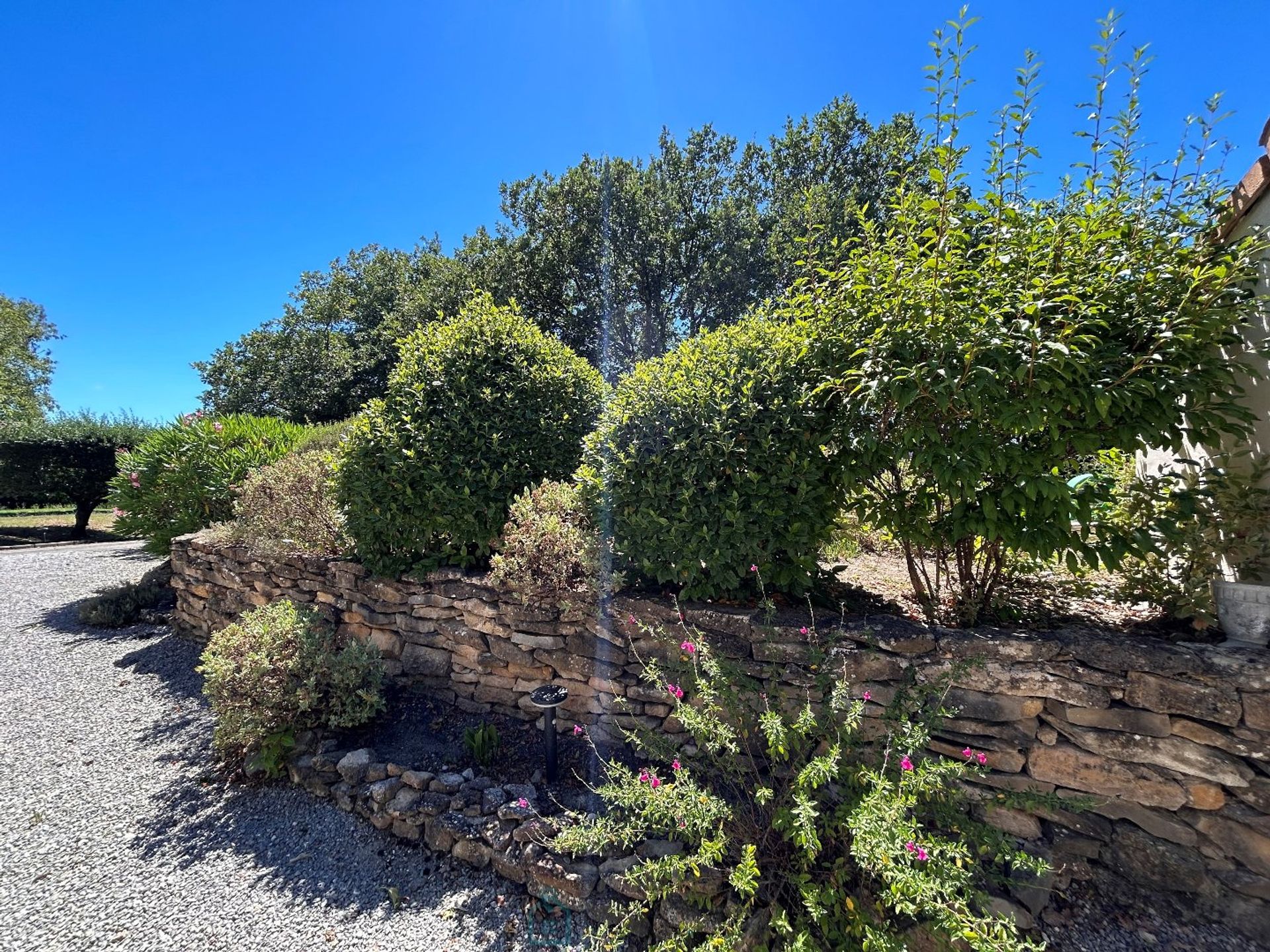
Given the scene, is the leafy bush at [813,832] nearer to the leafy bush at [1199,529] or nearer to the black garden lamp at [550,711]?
the black garden lamp at [550,711]

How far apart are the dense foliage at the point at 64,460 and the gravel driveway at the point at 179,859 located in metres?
13.0

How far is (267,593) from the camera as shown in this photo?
4.35 meters

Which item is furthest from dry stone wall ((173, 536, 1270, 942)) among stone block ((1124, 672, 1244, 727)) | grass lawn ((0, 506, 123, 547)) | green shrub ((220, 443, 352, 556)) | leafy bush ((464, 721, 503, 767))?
grass lawn ((0, 506, 123, 547))

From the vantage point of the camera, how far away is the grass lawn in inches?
502

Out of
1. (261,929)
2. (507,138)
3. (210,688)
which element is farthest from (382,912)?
(507,138)

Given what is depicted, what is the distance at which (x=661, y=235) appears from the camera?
11.3 m

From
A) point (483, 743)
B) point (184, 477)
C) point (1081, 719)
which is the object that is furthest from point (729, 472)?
point (184, 477)

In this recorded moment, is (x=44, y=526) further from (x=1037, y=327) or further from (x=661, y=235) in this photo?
(x=1037, y=327)

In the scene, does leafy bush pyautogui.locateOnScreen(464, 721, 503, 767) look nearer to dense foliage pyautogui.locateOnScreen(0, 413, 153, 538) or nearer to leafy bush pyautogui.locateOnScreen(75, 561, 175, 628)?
leafy bush pyautogui.locateOnScreen(75, 561, 175, 628)

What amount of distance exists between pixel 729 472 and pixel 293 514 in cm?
397

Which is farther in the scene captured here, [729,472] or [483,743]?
[483,743]

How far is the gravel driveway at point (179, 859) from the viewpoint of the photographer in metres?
2.07

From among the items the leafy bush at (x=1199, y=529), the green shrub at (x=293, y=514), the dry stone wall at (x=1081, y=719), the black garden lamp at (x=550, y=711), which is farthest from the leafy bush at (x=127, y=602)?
the leafy bush at (x=1199, y=529)

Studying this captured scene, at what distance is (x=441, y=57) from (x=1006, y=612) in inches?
274
